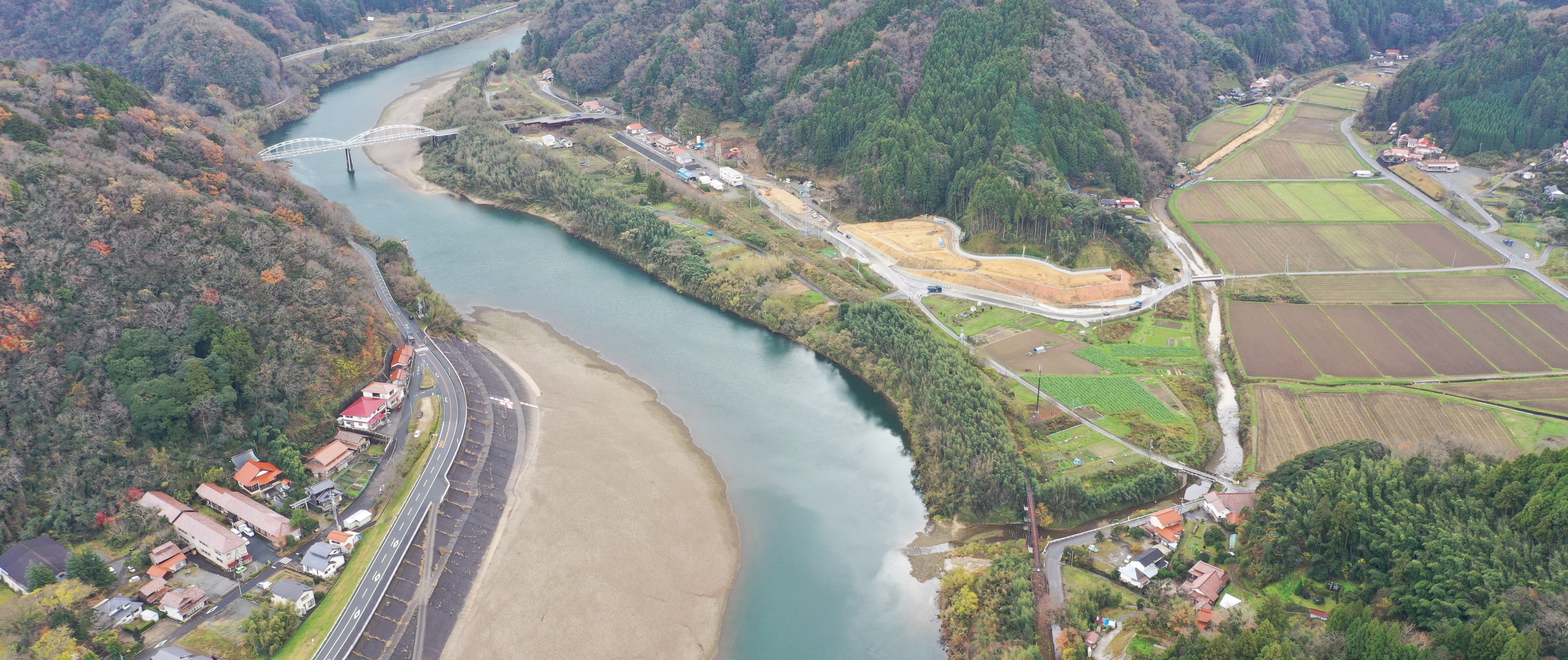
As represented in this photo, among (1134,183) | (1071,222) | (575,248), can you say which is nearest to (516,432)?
(575,248)

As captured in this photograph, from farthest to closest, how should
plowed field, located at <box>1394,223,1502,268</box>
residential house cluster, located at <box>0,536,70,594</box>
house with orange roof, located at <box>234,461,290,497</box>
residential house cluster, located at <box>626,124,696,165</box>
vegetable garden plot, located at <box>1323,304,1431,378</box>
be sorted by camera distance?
1. residential house cluster, located at <box>626,124,696,165</box>
2. plowed field, located at <box>1394,223,1502,268</box>
3. vegetable garden plot, located at <box>1323,304,1431,378</box>
4. house with orange roof, located at <box>234,461,290,497</box>
5. residential house cluster, located at <box>0,536,70,594</box>

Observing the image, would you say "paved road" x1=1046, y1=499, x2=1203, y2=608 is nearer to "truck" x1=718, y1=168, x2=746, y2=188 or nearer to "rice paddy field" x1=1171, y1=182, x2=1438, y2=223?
"rice paddy field" x1=1171, y1=182, x2=1438, y2=223

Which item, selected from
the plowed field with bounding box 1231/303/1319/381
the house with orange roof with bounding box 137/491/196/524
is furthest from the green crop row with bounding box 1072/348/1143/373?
the house with orange roof with bounding box 137/491/196/524

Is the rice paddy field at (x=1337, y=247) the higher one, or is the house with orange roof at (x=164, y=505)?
the rice paddy field at (x=1337, y=247)

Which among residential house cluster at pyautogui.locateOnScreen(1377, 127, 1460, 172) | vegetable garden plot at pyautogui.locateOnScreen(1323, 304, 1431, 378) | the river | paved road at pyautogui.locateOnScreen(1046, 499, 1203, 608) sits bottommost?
the river

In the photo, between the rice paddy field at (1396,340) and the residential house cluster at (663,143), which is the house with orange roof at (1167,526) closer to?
the rice paddy field at (1396,340)

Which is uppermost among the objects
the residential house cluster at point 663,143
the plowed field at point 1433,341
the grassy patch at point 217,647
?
the residential house cluster at point 663,143

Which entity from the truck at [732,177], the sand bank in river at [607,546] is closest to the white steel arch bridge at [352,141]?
the truck at [732,177]
